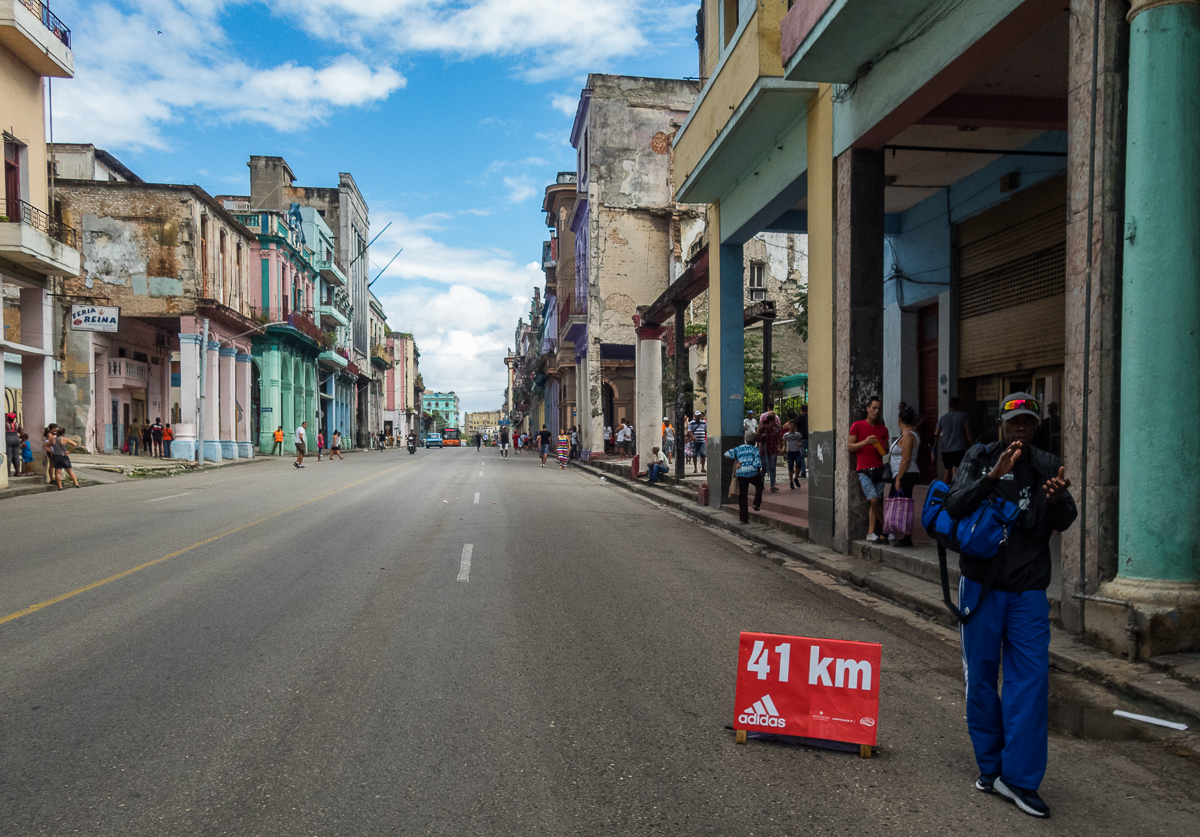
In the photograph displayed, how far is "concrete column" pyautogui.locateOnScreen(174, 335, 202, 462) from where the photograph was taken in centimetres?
3306

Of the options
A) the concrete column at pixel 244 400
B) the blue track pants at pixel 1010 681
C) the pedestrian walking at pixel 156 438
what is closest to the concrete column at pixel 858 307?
the blue track pants at pixel 1010 681

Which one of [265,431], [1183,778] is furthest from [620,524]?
[265,431]

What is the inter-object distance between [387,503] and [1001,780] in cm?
1392

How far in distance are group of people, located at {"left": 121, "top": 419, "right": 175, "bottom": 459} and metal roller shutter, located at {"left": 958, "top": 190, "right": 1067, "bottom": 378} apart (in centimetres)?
3165

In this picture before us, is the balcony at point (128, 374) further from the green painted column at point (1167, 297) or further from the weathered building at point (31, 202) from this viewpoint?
the green painted column at point (1167, 297)

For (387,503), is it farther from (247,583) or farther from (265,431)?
(265,431)

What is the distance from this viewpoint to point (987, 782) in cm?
367

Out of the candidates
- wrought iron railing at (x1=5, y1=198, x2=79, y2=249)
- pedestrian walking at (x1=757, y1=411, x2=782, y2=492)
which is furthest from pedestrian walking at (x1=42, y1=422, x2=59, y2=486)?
pedestrian walking at (x1=757, y1=411, x2=782, y2=492)

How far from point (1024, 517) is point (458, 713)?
9.44 ft

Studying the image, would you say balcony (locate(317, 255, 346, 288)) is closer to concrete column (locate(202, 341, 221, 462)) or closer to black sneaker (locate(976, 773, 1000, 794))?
concrete column (locate(202, 341, 221, 462))

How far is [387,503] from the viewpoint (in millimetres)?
16328

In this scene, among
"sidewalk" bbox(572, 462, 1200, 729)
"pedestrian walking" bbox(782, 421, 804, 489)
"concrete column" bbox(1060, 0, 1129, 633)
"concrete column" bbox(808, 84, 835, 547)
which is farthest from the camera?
"pedestrian walking" bbox(782, 421, 804, 489)

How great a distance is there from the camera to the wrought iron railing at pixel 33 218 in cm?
2039

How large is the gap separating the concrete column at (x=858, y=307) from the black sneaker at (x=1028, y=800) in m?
6.62
